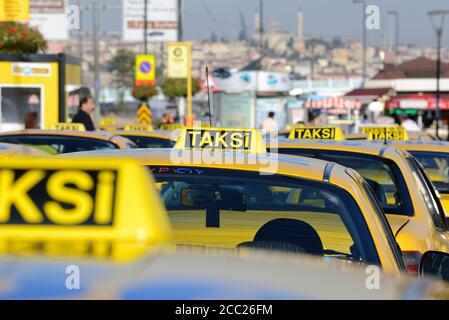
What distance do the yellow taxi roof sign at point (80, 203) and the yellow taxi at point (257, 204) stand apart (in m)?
1.97

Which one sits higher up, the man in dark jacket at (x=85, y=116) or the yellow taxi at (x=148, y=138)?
the man in dark jacket at (x=85, y=116)

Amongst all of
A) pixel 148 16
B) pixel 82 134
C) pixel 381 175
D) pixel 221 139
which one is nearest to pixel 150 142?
pixel 82 134

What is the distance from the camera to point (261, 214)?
545cm

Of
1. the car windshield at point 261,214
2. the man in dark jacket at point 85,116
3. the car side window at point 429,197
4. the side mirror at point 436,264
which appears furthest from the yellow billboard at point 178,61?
the side mirror at point 436,264

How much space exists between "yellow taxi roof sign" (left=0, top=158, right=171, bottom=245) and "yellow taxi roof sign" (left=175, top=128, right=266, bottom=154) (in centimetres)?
312

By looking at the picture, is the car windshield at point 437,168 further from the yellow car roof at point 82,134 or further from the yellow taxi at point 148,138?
the yellow taxi at point 148,138

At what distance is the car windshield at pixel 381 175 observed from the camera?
7.18 metres

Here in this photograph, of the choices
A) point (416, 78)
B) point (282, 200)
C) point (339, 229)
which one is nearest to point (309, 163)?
point (339, 229)

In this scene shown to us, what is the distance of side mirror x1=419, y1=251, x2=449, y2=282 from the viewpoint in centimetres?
483

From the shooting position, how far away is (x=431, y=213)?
279 inches

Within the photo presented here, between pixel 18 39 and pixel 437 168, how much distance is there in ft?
73.5

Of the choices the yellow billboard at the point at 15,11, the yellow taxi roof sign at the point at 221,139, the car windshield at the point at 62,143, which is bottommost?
the car windshield at the point at 62,143
